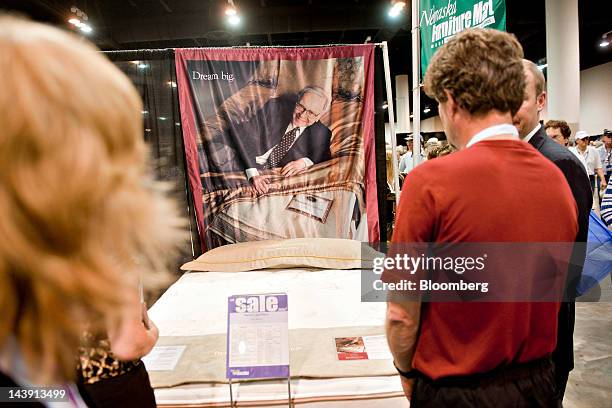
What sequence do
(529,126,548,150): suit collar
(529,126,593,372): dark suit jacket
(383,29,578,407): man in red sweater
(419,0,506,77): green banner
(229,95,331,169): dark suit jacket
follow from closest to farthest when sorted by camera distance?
1. (383,29,578,407): man in red sweater
2. (529,126,593,372): dark suit jacket
3. (529,126,548,150): suit collar
4. (419,0,506,77): green banner
5. (229,95,331,169): dark suit jacket

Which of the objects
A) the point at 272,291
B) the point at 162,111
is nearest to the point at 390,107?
the point at 272,291

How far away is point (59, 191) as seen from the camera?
0.38m

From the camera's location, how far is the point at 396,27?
848 cm

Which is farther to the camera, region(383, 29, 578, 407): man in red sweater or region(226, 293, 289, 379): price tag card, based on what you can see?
region(226, 293, 289, 379): price tag card

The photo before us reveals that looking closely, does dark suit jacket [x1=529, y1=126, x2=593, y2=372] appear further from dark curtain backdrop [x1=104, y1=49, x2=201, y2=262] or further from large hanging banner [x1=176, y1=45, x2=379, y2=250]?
dark curtain backdrop [x1=104, y1=49, x2=201, y2=262]

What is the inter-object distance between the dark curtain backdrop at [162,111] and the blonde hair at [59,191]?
9.85 feet

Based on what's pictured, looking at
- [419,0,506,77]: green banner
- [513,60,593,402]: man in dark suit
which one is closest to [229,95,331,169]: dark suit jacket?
[419,0,506,77]: green banner

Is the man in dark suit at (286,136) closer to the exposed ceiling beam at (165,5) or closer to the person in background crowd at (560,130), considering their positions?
the person in background crowd at (560,130)

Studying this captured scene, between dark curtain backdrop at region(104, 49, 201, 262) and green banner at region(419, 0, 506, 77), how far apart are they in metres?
1.96

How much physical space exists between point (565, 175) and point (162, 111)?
115 inches

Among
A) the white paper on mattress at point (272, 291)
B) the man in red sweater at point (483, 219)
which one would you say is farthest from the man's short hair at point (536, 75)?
the white paper on mattress at point (272, 291)

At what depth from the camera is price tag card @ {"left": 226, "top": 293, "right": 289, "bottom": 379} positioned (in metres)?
1.42

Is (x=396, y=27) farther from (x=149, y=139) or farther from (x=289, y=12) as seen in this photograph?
(x=149, y=139)

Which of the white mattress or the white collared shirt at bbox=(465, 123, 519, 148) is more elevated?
the white collared shirt at bbox=(465, 123, 519, 148)
